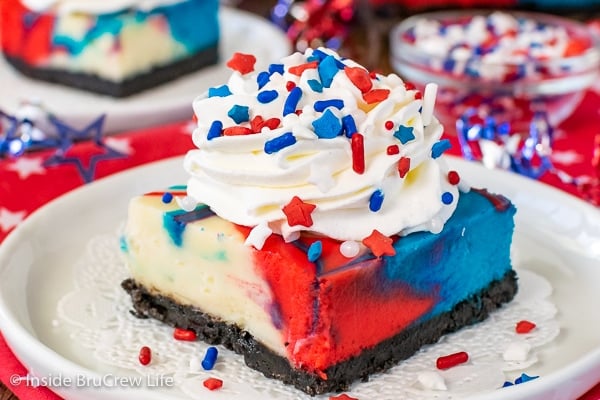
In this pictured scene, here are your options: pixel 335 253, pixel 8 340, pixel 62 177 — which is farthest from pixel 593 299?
pixel 62 177

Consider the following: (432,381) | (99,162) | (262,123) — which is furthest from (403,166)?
(99,162)

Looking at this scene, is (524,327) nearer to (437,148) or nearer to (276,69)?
(437,148)

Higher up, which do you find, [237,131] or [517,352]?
[237,131]

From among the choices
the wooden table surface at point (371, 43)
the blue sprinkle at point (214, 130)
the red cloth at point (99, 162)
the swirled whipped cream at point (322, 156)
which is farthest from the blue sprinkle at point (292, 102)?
the wooden table surface at point (371, 43)

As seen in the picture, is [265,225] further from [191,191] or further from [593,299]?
[593,299]

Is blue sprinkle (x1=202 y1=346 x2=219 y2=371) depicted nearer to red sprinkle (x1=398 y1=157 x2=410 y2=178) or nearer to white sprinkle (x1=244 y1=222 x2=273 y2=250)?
white sprinkle (x1=244 y1=222 x2=273 y2=250)

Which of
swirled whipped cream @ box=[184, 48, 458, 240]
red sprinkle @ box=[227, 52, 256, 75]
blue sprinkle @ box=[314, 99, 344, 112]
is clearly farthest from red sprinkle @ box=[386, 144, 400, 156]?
red sprinkle @ box=[227, 52, 256, 75]

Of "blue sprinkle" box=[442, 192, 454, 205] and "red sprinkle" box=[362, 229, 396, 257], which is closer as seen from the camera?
"red sprinkle" box=[362, 229, 396, 257]
